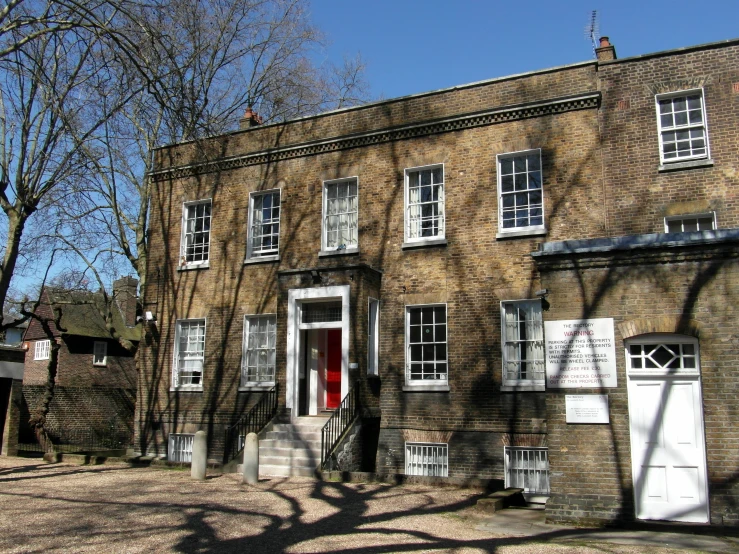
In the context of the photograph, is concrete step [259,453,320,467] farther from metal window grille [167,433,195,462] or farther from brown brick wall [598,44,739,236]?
brown brick wall [598,44,739,236]

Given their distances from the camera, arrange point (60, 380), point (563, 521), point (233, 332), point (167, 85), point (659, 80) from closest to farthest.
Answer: point (563, 521) → point (167, 85) → point (659, 80) → point (233, 332) → point (60, 380)

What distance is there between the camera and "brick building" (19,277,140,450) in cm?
2986

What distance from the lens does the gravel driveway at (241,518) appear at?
28.4ft

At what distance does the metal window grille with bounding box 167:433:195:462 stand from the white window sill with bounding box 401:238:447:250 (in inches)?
329

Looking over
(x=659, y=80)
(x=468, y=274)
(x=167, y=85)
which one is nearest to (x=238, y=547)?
(x=167, y=85)

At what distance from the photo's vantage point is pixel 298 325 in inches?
678

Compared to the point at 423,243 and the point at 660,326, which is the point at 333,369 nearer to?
the point at 423,243

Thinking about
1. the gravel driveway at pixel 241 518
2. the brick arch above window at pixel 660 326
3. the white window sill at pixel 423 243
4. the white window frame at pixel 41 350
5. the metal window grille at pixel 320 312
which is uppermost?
the white window sill at pixel 423 243

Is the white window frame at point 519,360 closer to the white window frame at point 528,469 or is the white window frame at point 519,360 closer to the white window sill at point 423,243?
the white window frame at point 528,469

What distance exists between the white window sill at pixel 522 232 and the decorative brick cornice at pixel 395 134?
273 cm

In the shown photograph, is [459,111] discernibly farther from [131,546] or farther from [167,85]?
[131,546]

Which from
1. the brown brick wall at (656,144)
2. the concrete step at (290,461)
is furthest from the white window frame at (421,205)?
the concrete step at (290,461)

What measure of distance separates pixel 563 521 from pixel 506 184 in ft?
28.8

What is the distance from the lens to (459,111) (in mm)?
17156
